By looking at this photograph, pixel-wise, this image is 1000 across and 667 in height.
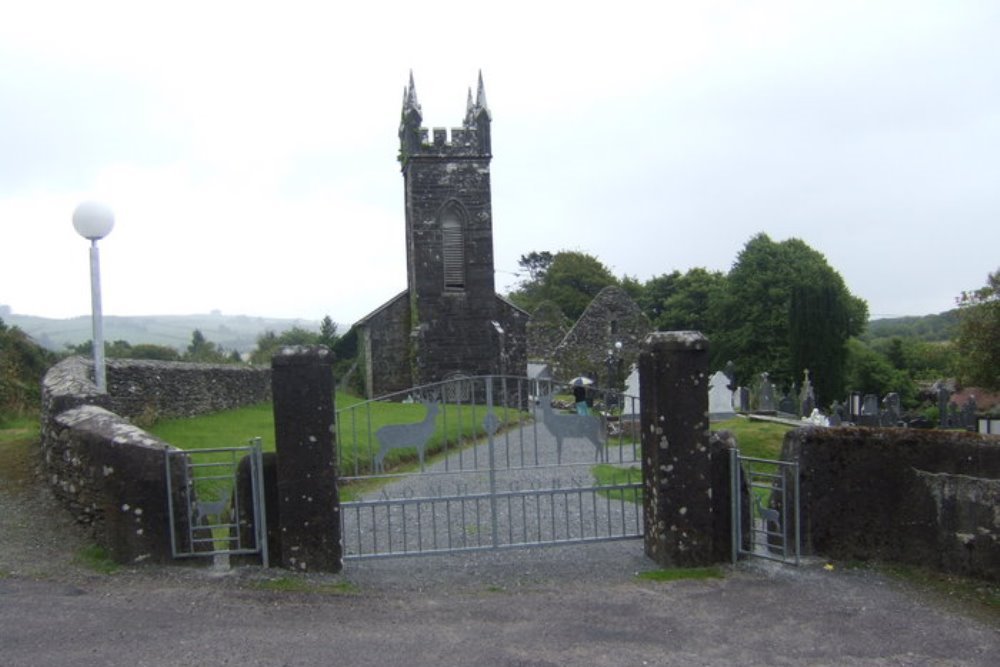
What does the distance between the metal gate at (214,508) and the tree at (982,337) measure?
2702 cm

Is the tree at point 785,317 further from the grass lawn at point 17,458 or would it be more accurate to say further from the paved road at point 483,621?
the grass lawn at point 17,458

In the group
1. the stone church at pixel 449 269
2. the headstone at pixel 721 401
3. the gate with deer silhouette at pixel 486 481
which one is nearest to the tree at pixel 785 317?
the stone church at pixel 449 269

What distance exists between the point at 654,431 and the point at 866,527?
2.17 m

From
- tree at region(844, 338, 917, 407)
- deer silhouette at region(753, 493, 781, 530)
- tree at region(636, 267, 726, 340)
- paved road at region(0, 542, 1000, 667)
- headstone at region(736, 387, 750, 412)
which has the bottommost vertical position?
tree at region(844, 338, 917, 407)

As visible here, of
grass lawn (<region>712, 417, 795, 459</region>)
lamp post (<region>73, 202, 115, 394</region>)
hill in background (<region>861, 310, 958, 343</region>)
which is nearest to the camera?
lamp post (<region>73, 202, 115, 394</region>)

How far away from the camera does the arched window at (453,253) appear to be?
30.9 m

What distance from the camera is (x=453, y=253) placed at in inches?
1221

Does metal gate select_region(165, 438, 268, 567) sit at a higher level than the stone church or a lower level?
lower

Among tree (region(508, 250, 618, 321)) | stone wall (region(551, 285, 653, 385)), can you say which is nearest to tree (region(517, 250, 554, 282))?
tree (region(508, 250, 618, 321))

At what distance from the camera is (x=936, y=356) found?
166ft

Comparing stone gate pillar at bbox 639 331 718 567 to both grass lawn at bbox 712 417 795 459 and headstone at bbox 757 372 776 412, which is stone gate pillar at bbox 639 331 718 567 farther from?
headstone at bbox 757 372 776 412

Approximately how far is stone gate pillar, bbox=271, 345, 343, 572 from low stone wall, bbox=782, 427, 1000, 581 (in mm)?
4466

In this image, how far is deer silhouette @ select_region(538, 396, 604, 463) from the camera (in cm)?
854

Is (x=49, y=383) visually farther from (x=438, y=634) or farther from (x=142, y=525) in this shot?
(x=438, y=634)
